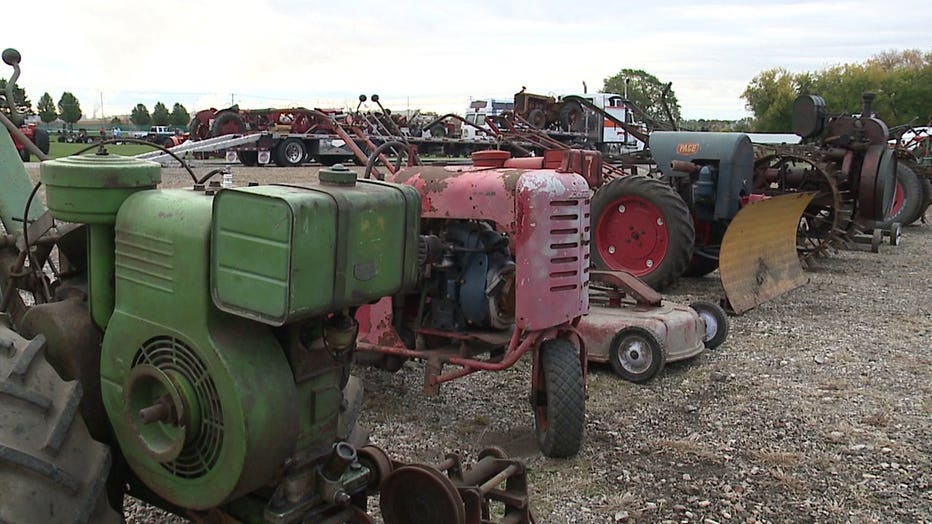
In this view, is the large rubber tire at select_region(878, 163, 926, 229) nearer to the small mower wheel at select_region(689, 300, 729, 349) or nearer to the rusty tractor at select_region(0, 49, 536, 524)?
the small mower wheel at select_region(689, 300, 729, 349)

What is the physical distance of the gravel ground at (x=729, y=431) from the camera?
3.11 meters

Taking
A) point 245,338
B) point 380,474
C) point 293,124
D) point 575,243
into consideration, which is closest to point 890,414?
point 575,243

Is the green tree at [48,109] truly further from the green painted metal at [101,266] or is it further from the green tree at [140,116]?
the green painted metal at [101,266]

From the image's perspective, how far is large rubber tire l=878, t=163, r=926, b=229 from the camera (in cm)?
1185

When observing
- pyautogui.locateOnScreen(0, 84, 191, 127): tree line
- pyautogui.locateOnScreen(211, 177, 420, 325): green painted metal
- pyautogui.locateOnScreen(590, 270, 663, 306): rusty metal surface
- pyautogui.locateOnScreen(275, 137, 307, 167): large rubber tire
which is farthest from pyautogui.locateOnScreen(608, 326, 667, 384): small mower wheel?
pyautogui.locateOnScreen(0, 84, 191, 127): tree line

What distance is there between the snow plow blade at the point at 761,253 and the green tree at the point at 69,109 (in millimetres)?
50473

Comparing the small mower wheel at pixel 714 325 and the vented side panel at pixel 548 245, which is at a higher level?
the vented side panel at pixel 548 245

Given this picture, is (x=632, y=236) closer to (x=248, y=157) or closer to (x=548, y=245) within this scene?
(x=548, y=245)

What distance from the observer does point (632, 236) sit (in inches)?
281

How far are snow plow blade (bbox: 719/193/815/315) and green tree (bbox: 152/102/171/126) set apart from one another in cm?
5201

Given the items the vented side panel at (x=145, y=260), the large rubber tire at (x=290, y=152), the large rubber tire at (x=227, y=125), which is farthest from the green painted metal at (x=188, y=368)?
the large rubber tire at (x=227, y=125)

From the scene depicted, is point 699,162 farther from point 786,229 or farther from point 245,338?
point 245,338

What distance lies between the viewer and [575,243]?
11.6 ft

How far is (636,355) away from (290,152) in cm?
1404
